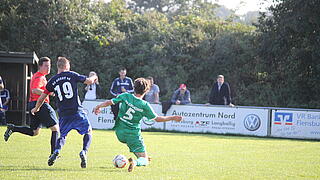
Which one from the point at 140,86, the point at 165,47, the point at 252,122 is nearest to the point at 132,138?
the point at 140,86

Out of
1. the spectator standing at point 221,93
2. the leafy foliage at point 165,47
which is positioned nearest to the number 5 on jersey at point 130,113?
the spectator standing at point 221,93

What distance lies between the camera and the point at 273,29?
→ 27.5 metres

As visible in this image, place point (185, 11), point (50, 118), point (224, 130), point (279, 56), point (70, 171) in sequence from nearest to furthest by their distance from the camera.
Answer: point (70, 171), point (50, 118), point (224, 130), point (279, 56), point (185, 11)

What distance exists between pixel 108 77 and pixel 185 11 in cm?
2114

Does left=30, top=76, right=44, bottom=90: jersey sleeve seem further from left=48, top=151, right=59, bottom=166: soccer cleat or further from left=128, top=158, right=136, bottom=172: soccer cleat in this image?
left=128, top=158, right=136, bottom=172: soccer cleat

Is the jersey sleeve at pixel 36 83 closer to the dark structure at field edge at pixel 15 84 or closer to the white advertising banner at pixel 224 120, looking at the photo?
the white advertising banner at pixel 224 120

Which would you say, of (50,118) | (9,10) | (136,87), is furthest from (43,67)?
(9,10)

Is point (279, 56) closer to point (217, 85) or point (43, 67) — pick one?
point (217, 85)

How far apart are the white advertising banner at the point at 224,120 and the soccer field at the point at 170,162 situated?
515 centimetres

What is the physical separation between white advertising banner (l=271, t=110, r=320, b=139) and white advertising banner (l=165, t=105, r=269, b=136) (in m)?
0.36

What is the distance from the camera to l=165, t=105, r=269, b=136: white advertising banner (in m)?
19.2

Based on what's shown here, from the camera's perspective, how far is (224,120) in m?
19.5

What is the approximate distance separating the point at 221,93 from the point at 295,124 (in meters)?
2.92

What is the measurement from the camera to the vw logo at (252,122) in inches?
758
